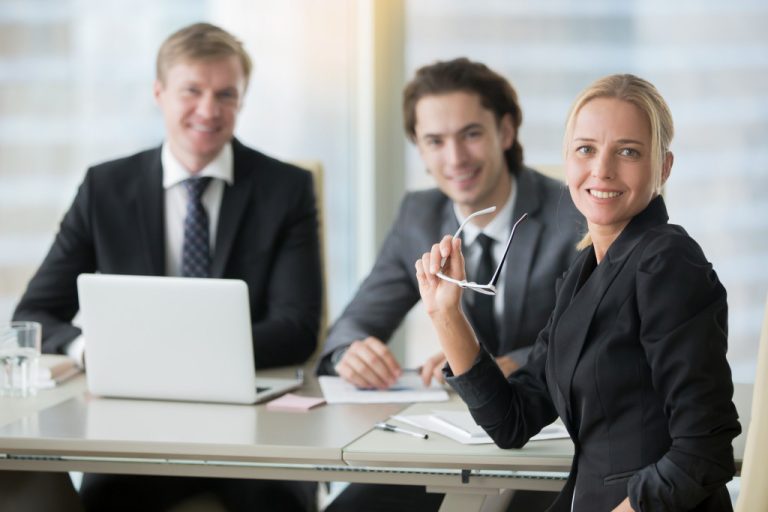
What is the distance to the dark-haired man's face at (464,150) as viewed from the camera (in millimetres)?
2822

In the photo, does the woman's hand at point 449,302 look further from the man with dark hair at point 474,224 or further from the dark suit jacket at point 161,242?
the dark suit jacket at point 161,242

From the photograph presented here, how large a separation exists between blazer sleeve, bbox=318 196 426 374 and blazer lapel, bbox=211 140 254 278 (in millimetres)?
356

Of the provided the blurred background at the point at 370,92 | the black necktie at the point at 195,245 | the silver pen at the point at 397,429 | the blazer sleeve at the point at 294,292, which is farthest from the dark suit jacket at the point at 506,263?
the blurred background at the point at 370,92

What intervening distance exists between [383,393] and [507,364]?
1.00 ft

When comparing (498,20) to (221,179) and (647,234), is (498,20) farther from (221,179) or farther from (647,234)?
(647,234)

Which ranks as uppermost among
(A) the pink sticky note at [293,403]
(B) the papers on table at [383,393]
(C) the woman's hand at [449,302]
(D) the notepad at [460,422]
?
(C) the woman's hand at [449,302]

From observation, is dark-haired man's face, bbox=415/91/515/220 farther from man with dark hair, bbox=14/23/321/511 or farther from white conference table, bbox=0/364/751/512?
white conference table, bbox=0/364/751/512

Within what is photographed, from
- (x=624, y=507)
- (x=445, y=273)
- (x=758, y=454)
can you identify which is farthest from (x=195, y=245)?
(x=758, y=454)

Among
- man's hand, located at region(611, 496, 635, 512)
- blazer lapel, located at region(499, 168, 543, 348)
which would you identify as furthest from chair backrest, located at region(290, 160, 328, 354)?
man's hand, located at region(611, 496, 635, 512)

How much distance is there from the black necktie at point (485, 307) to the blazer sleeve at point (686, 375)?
1073 millimetres

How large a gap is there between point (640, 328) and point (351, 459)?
57cm

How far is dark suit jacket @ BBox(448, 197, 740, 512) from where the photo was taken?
5.18ft

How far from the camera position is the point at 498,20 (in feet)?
13.3

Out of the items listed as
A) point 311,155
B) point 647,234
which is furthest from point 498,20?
point 647,234
